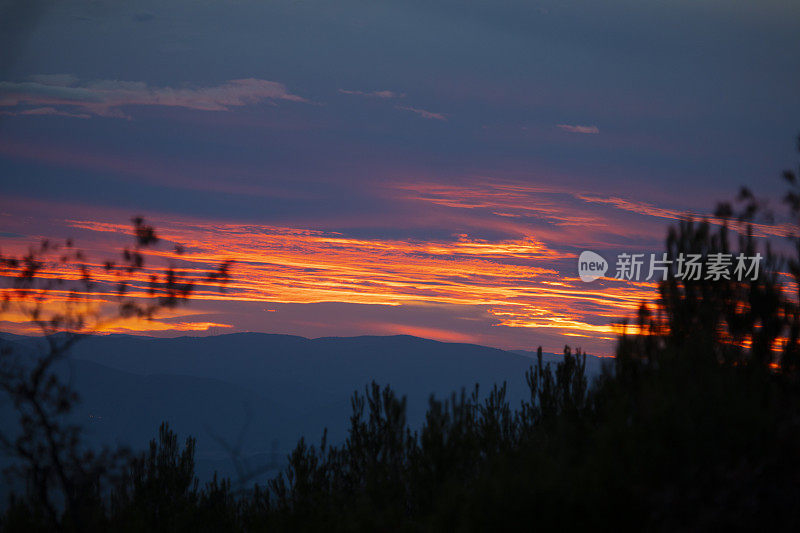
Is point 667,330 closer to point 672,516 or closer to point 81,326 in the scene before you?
point 672,516

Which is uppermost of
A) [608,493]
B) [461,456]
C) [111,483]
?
[608,493]

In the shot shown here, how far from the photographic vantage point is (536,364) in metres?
12.2

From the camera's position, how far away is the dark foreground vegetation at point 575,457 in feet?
21.2

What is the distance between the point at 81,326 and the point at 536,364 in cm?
753

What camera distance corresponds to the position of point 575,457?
25.5 feet

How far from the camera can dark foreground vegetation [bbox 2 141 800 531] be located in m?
6.46

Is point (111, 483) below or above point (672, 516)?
below

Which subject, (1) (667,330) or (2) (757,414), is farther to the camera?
(1) (667,330)

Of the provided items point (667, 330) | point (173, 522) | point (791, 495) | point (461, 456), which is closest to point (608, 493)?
point (791, 495)

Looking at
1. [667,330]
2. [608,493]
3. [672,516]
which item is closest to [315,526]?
[608,493]

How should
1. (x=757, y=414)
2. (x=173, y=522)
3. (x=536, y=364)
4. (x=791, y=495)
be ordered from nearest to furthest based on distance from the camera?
(x=791, y=495) < (x=757, y=414) < (x=536, y=364) < (x=173, y=522)

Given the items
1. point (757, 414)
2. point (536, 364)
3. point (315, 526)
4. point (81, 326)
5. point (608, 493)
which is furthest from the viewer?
point (536, 364)

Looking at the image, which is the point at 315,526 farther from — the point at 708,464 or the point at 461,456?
the point at 708,464

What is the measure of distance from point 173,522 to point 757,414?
10960mm
